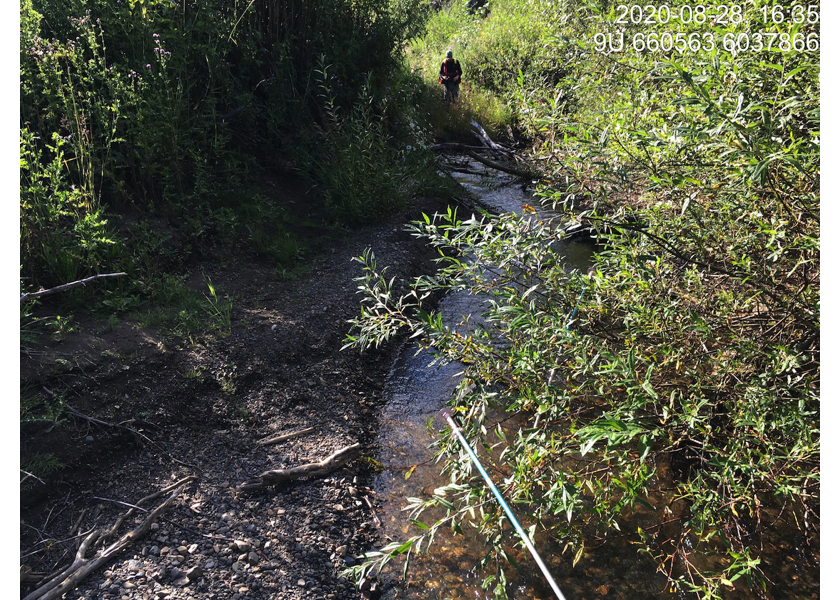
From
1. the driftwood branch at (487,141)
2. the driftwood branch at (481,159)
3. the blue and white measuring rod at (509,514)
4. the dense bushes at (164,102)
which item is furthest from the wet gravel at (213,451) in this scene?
the driftwood branch at (487,141)

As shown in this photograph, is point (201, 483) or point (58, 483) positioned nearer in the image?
point (58, 483)

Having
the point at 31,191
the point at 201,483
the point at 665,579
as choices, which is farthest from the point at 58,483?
the point at 665,579

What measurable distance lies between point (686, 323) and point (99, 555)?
310 cm

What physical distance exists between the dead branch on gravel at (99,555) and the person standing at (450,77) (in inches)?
389

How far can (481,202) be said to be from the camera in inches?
321

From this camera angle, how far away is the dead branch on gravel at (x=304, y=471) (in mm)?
3283

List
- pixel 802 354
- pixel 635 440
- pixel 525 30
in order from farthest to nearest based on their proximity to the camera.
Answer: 1. pixel 525 30
2. pixel 635 440
3. pixel 802 354

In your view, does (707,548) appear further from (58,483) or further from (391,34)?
(391,34)

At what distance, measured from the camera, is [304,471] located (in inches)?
135

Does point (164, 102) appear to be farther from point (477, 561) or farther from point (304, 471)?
point (477, 561)

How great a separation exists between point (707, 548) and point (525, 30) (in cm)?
1100
